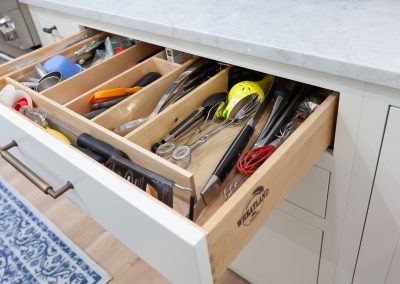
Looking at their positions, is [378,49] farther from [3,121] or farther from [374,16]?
[3,121]

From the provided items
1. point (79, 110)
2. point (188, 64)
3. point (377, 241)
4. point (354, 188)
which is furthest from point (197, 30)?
point (377, 241)

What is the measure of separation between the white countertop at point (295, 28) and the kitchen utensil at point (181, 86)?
88 millimetres

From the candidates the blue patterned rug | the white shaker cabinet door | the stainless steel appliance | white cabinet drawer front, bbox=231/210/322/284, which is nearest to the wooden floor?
the blue patterned rug

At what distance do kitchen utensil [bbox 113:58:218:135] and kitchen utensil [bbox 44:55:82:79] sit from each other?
0.29 metres

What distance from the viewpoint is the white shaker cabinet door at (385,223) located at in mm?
578

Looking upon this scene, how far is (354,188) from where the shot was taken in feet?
2.24

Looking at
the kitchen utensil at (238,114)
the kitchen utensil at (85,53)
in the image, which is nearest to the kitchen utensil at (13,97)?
the kitchen utensil at (85,53)

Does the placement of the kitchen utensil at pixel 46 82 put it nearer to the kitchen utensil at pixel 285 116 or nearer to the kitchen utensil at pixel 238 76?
the kitchen utensil at pixel 238 76

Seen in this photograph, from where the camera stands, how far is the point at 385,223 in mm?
683

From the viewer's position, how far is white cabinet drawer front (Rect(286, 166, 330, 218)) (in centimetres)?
72

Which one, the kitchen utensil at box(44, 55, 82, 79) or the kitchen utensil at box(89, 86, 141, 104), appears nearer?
the kitchen utensil at box(89, 86, 141, 104)

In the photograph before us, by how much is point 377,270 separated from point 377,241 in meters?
0.09

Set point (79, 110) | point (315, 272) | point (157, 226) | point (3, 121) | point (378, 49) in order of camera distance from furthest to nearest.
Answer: point (315, 272)
point (79, 110)
point (3, 121)
point (378, 49)
point (157, 226)

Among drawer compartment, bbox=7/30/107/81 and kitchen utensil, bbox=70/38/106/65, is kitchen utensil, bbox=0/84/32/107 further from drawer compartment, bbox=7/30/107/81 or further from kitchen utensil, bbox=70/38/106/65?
kitchen utensil, bbox=70/38/106/65
